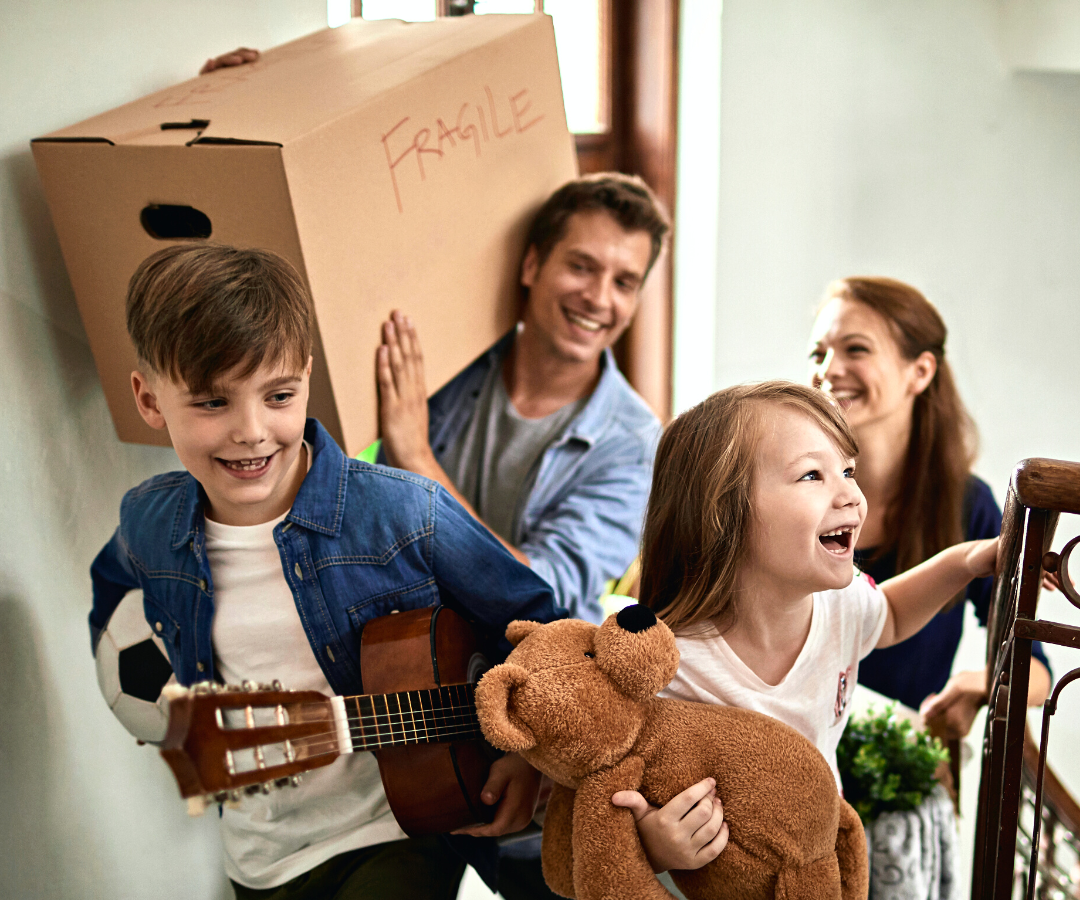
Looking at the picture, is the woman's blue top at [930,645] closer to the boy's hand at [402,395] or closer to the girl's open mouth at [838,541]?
the girl's open mouth at [838,541]

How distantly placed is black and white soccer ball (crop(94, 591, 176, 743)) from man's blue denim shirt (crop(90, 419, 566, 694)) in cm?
6

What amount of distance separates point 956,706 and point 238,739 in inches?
45.9

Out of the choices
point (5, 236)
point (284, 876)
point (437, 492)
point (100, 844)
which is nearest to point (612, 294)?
point (437, 492)

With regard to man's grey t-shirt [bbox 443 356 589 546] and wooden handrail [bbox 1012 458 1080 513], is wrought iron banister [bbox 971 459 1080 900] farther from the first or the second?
man's grey t-shirt [bbox 443 356 589 546]

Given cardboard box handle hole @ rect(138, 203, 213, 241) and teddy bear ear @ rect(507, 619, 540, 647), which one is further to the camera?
cardboard box handle hole @ rect(138, 203, 213, 241)

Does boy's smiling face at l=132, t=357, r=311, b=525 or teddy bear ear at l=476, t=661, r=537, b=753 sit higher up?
boy's smiling face at l=132, t=357, r=311, b=525

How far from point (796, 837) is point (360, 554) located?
507mm

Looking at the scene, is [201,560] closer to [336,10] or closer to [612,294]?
[612,294]

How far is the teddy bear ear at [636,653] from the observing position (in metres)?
0.82

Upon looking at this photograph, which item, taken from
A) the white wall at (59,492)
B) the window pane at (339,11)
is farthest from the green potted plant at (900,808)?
the window pane at (339,11)

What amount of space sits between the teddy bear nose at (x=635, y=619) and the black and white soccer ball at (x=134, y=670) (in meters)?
0.57

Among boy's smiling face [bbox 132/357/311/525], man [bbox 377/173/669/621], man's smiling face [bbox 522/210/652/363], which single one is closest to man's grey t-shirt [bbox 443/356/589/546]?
man [bbox 377/173/669/621]

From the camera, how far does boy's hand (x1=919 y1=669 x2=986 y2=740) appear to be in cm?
148

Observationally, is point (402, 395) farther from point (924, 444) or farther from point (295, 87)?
point (924, 444)
